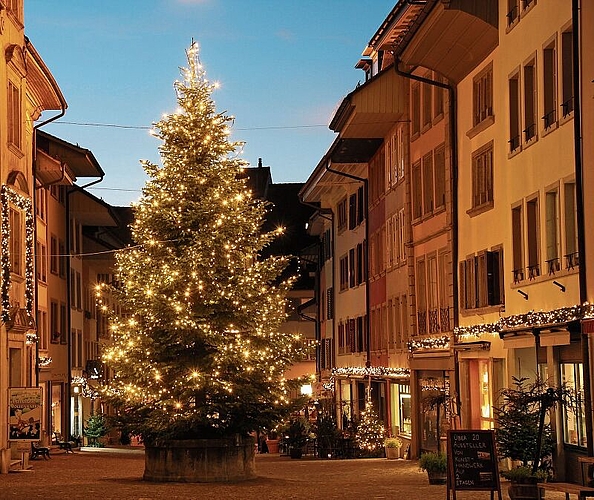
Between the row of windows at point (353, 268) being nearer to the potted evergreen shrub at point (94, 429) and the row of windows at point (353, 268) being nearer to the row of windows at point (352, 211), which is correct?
the row of windows at point (352, 211)

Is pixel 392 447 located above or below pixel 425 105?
below

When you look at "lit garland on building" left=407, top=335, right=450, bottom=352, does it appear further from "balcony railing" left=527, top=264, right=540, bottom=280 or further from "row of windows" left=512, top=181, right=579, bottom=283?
"balcony railing" left=527, top=264, right=540, bottom=280

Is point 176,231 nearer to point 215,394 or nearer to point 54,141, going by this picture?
point 215,394

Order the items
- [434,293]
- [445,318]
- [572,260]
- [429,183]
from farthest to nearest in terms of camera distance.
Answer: [429,183]
[434,293]
[445,318]
[572,260]

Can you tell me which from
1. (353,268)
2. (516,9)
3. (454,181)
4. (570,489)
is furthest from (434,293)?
(570,489)

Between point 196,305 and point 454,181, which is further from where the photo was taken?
point 454,181

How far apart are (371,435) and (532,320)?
19992mm

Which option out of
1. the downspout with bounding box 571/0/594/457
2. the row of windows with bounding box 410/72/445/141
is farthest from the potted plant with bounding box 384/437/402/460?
the downspout with bounding box 571/0/594/457

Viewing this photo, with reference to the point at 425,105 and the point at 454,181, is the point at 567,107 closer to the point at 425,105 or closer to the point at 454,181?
the point at 454,181

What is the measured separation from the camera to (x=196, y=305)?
1195 inches

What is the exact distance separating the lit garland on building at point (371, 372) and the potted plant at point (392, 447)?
2.05m

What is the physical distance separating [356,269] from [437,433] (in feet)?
59.1

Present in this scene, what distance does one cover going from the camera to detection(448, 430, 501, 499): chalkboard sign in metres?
20.9

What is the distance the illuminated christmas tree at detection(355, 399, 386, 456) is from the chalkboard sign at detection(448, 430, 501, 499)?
2415cm
